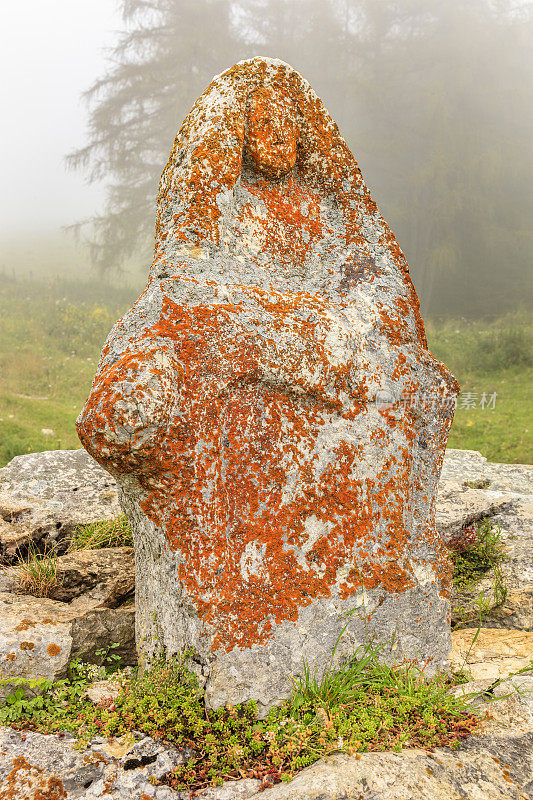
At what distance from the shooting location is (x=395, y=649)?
3580 mm

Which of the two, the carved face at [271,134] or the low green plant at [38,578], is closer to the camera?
the carved face at [271,134]

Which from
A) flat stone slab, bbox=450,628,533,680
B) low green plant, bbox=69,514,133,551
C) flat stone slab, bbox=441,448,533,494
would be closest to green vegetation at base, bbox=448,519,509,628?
flat stone slab, bbox=450,628,533,680

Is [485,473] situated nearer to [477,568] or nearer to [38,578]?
[477,568]

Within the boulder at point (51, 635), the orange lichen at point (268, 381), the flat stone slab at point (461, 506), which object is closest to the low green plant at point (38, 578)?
the boulder at point (51, 635)

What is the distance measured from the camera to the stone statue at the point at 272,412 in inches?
120

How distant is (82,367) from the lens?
1498 centimetres

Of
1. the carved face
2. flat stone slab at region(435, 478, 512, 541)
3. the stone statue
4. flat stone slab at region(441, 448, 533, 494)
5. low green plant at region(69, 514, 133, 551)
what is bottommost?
low green plant at region(69, 514, 133, 551)

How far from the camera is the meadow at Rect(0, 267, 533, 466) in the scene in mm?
11023

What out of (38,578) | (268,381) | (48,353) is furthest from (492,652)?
(48,353)

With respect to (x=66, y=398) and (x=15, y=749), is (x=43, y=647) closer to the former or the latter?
(x=15, y=749)

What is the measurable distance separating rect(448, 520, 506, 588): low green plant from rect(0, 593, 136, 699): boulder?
292 centimetres

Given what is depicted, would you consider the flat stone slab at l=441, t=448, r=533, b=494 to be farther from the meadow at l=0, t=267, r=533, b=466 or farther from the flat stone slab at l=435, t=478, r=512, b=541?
the meadow at l=0, t=267, r=533, b=466

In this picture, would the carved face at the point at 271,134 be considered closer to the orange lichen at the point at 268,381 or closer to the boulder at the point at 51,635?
the orange lichen at the point at 268,381

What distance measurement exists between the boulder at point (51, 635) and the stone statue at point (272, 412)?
42cm
